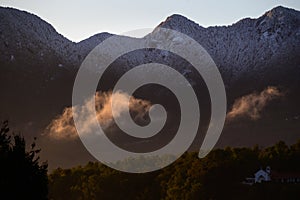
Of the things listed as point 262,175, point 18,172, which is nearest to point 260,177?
point 262,175

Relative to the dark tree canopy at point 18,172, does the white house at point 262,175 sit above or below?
above

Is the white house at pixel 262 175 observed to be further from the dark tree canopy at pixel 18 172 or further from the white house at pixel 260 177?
the dark tree canopy at pixel 18 172

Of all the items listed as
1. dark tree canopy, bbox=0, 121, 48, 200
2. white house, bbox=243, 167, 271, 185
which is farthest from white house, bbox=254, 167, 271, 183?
dark tree canopy, bbox=0, 121, 48, 200

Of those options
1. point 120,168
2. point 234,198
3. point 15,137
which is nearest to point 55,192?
point 120,168

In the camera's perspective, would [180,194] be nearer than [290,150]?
Yes

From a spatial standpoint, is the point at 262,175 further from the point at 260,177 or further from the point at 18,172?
the point at 18,172

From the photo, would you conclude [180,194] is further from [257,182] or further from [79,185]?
[79,185]

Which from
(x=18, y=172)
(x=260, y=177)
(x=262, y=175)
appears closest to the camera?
(x=18, y=172)

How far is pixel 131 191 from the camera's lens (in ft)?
412

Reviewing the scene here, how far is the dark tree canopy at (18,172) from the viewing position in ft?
145

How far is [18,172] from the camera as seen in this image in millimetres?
45656

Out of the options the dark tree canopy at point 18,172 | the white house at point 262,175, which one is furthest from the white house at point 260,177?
the dark tree canopy at point 18,172

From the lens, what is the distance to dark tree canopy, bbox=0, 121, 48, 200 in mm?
44344

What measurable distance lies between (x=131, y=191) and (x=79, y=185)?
44.4ft
